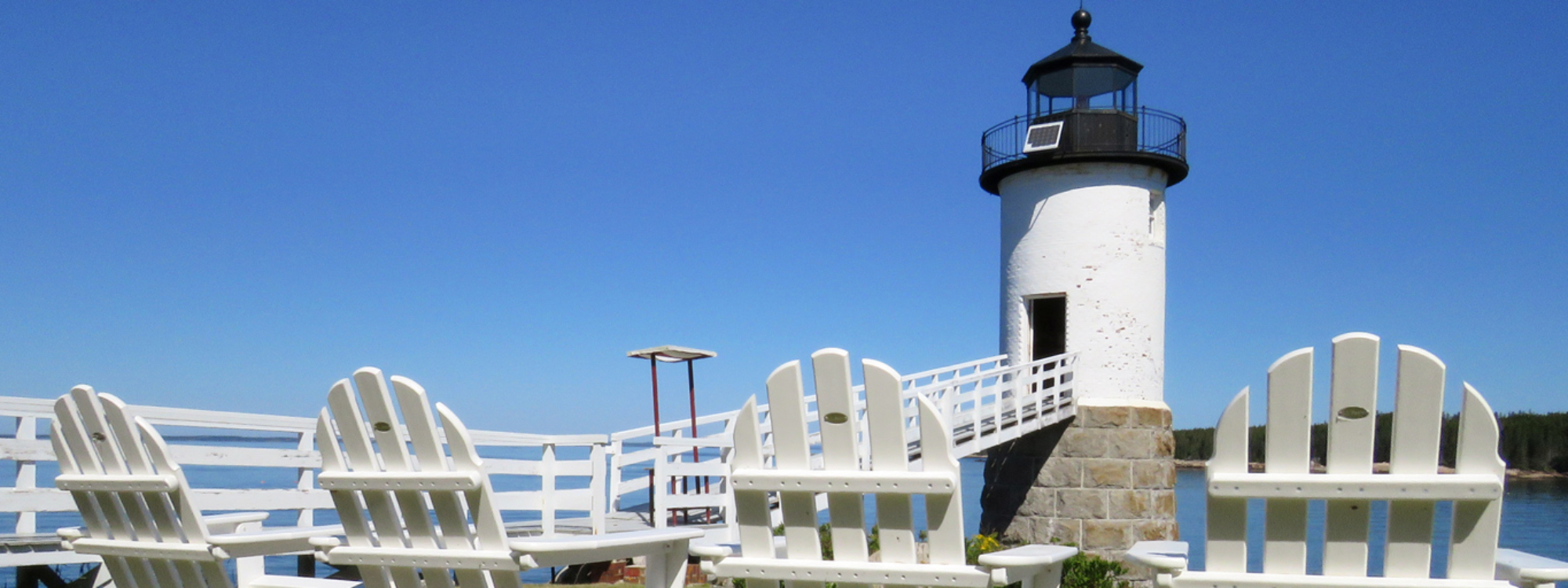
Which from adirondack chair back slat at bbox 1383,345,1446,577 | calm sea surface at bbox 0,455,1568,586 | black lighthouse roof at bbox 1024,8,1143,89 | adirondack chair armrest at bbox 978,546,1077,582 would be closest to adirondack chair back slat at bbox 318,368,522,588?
adirondack chair armrest at bbox 978,546,1077,582

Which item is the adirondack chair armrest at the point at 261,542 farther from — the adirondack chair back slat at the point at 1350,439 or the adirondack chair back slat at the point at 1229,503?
the adirondack chair back slat at the point at 1350,439

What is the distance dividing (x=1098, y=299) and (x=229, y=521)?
1012 cm

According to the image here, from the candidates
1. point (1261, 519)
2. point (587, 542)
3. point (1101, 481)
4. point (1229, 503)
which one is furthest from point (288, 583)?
point (1261, 519)

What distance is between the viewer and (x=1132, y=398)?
12203 millimetres

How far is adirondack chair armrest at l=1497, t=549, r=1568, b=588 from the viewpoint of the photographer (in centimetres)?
233

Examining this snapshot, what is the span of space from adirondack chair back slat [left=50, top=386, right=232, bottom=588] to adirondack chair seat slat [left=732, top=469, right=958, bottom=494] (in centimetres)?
170

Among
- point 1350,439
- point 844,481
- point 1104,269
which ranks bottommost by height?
point 844,481

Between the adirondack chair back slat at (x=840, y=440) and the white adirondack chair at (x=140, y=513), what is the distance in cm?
137

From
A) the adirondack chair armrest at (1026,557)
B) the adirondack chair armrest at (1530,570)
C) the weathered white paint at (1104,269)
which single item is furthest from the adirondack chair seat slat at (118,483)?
the weathered white paint at (1104,269)

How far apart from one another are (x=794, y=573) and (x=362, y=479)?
1180mm

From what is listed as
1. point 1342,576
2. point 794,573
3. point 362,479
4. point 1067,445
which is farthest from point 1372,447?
point 1067,445

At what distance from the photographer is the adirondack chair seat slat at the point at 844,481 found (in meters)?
2.44

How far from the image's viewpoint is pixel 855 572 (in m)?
2.60

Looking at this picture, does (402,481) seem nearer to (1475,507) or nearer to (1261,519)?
(1475,507)
